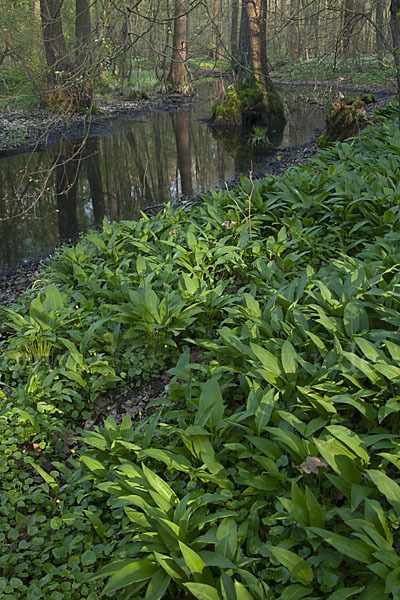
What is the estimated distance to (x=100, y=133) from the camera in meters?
14.8

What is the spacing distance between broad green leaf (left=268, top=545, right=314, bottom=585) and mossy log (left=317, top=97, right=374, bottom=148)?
8.95 metres

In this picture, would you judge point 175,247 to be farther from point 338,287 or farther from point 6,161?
point 6,161

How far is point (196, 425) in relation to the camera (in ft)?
8.83

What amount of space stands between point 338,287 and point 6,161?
1024 cm

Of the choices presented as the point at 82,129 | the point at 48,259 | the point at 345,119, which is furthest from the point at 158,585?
the point at 82,129

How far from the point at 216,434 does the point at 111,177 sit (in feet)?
28.4

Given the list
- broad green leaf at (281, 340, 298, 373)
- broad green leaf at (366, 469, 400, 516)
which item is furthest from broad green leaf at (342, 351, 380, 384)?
broad green leaf at (366, 469, 400, 516)

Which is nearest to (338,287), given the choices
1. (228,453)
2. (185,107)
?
(228,453)

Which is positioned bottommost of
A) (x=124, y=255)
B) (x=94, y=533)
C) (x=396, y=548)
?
(x=94, y=533)

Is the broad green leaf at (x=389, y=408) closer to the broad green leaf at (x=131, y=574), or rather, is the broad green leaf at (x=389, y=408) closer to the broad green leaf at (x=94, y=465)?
the broad green leaf at (x=131, y=574)

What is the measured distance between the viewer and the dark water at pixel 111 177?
25.8 ft

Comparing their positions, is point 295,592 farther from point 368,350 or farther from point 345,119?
point 345,119

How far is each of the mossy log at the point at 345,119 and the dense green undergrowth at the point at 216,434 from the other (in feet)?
17.1

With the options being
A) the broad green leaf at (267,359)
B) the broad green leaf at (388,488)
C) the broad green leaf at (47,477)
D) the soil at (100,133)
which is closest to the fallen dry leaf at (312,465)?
the broad green leaf at (388,488)
